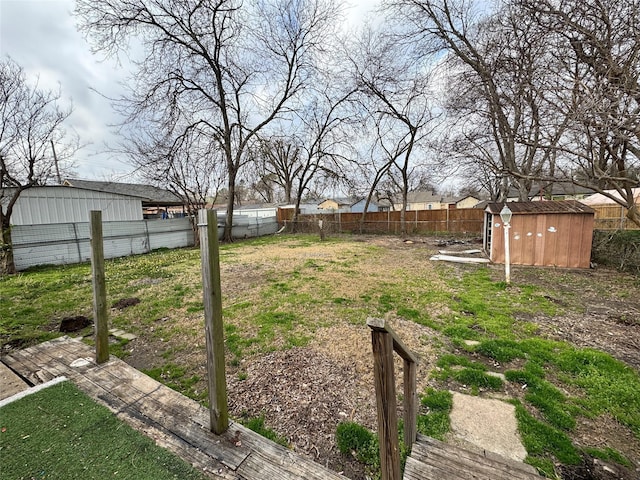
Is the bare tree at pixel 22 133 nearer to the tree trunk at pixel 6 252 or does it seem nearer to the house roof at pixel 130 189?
the tree trunk at pixel 6 252

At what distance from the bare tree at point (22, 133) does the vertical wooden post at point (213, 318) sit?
815cm

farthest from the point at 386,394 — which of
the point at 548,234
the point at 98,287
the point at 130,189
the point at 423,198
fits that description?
the point at 423,198

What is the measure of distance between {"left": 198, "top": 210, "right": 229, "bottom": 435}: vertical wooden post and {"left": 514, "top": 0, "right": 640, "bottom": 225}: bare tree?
12.9ft

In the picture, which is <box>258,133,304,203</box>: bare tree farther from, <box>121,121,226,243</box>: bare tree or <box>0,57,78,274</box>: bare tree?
<box>0,57,78,274</box>: bare tree

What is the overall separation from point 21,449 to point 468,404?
2959 mm

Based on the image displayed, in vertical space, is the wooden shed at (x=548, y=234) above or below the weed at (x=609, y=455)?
above

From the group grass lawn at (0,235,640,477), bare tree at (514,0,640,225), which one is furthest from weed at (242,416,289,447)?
bare tree at (514,0,640,225)

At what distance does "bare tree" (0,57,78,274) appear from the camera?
6.23 meters

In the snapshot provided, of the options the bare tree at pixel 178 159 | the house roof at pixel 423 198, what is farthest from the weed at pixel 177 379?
the house roof at pixel 423 198

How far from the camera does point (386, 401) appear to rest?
1122 mm

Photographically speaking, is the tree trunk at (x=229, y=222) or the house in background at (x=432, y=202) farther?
the house in background at (x=432, y=202)

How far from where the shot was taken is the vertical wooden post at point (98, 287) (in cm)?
239

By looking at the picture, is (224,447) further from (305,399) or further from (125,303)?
(125,303)

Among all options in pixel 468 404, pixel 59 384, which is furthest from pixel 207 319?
pixel 468 404
